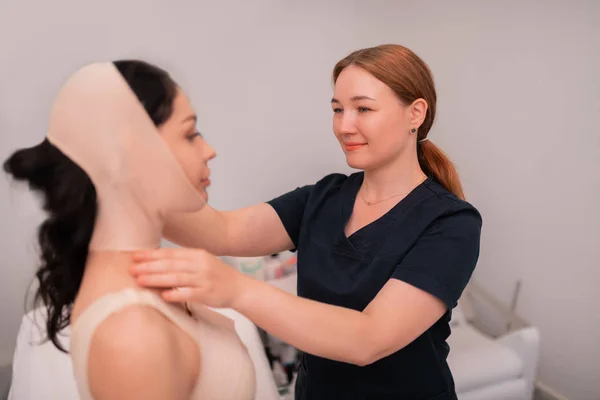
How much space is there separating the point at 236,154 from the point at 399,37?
2.73 ft

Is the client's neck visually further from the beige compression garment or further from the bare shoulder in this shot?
the bare shoulder

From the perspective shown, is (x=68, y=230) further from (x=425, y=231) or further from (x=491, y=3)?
(x=491, y=3)

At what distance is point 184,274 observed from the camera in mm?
583

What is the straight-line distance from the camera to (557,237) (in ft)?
5.38

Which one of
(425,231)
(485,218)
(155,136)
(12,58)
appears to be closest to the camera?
(155,136)

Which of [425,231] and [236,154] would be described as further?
[236,154]

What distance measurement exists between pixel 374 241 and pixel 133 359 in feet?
1.55

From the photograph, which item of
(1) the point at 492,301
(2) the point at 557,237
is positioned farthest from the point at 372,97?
(1) the point at 492,301

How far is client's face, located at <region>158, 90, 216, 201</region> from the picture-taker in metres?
0.62

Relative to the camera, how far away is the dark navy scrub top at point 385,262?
30.5 inches

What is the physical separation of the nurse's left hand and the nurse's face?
15.4 inches

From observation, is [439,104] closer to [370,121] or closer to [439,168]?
[439,168]

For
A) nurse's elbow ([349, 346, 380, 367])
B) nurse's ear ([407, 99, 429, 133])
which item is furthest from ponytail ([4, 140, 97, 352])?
nurse's ear ([407, 99, 429, 133])

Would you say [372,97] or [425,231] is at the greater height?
[372,97]
